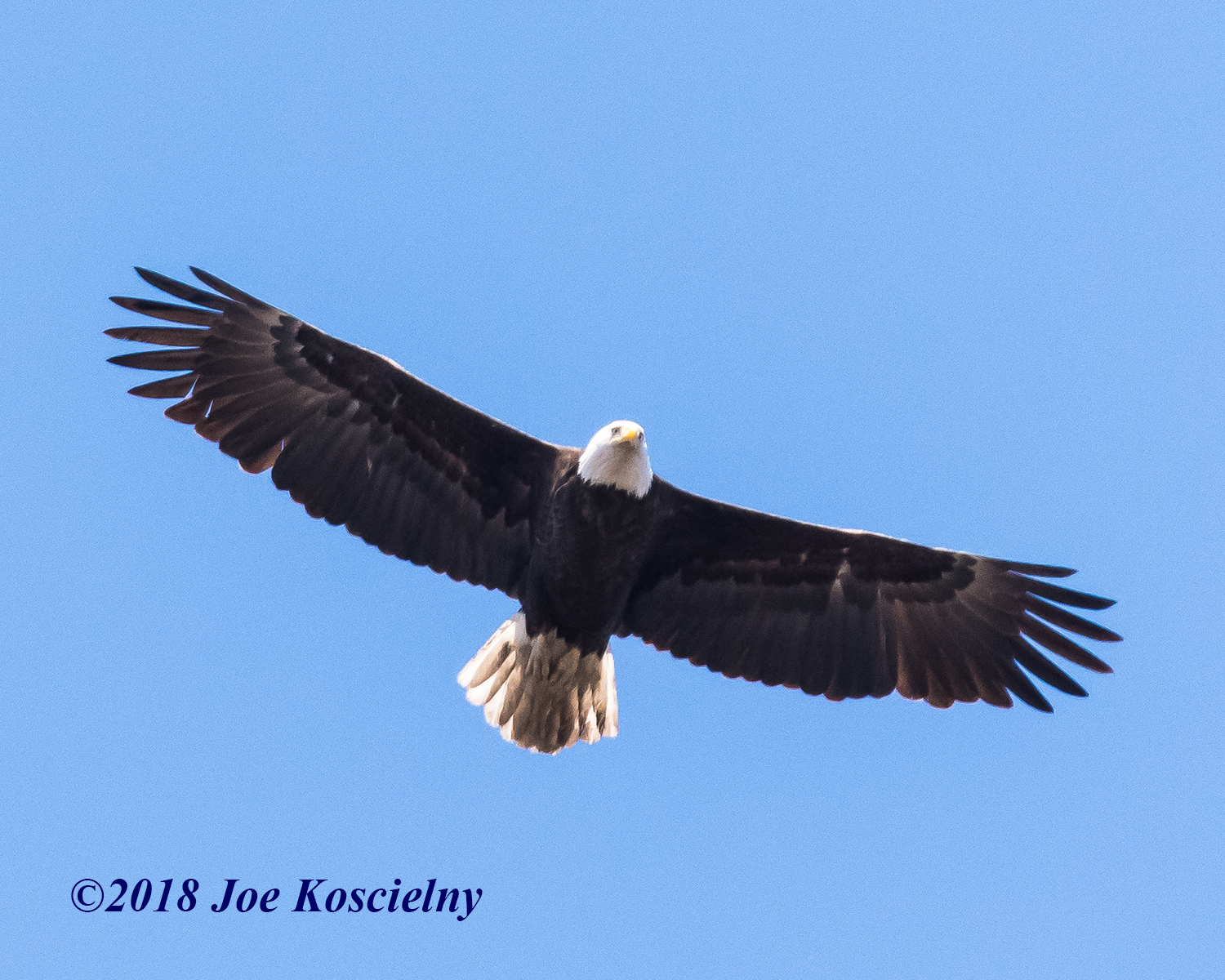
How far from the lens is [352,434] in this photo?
8195 millimetres

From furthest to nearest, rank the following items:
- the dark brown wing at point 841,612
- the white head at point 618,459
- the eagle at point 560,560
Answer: the dark brown wing at point 841,612 → the eagle at point 560,560 → the white head at point 618,459

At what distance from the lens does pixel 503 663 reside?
27.9ft

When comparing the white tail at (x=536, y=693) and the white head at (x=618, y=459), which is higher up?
the white head at (x=618, y=459)

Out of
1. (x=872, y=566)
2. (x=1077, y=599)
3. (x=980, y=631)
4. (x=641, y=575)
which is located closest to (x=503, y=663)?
(x=641, y=575)

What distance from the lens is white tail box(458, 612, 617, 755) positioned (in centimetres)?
831

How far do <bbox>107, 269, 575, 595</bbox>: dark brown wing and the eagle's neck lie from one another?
1.53 ft

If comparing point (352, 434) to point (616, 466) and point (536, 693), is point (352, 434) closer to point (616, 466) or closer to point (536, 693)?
point (616, 466)

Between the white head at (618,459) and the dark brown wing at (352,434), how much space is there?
473 millimetres

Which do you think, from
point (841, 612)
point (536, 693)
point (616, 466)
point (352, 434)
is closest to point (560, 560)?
point (616, 466)

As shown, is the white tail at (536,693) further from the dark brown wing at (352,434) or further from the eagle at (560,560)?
the dark brown wing at (352,434)

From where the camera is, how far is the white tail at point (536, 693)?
8.31 m

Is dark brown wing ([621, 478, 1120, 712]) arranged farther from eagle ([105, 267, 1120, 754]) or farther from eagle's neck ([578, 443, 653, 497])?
eagle's neck ([578, 443, 653, 497])

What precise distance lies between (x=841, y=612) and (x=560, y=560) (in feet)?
5.59

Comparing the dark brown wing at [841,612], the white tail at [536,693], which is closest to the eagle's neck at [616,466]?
the dark brown wing at [841,612]
